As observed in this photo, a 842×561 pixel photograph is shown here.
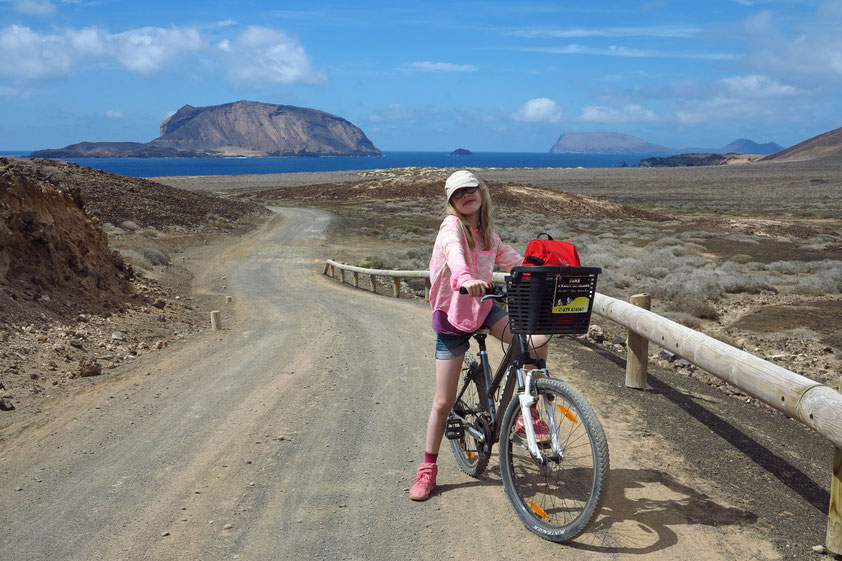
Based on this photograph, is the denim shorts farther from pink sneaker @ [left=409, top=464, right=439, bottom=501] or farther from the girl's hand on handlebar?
pink sneaker @ [left=409, top=464, right=439, bottom=501]

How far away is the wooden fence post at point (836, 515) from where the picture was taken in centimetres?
367

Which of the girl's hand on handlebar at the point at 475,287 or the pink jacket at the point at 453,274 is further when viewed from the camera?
the pink jacket at the point at 453,274

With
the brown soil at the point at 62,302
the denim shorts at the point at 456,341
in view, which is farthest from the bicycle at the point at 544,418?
the brown soil at the point at 62,302

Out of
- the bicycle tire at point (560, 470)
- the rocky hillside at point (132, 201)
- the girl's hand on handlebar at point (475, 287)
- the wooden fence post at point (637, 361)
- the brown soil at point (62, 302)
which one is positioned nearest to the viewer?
the bicycle tire at point (560, 470)

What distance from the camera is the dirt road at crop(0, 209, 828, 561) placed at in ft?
12.6

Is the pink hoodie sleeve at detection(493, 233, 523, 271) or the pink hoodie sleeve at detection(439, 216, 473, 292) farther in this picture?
the pink hoodie sleeve at detection(493, 233, 523, 271)

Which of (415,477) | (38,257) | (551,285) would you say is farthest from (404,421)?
(38,257)

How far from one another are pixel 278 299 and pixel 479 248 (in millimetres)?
13063

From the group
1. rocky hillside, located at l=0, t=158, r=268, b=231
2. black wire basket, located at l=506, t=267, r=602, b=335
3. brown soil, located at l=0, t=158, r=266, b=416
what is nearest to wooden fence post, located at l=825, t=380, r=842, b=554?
black wire basket, located at l=506, t=267, r=602, b=335

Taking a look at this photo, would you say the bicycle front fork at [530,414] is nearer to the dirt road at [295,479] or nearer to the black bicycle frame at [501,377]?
the black bicycle frame at [501,377]

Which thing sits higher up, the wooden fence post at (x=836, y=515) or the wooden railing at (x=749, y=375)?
the wooden railing at (x=749, y=375)

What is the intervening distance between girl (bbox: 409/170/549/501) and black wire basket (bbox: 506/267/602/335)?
14.0 inches

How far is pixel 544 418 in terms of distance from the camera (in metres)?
3.77

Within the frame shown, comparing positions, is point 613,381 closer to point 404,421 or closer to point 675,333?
point 675,333
